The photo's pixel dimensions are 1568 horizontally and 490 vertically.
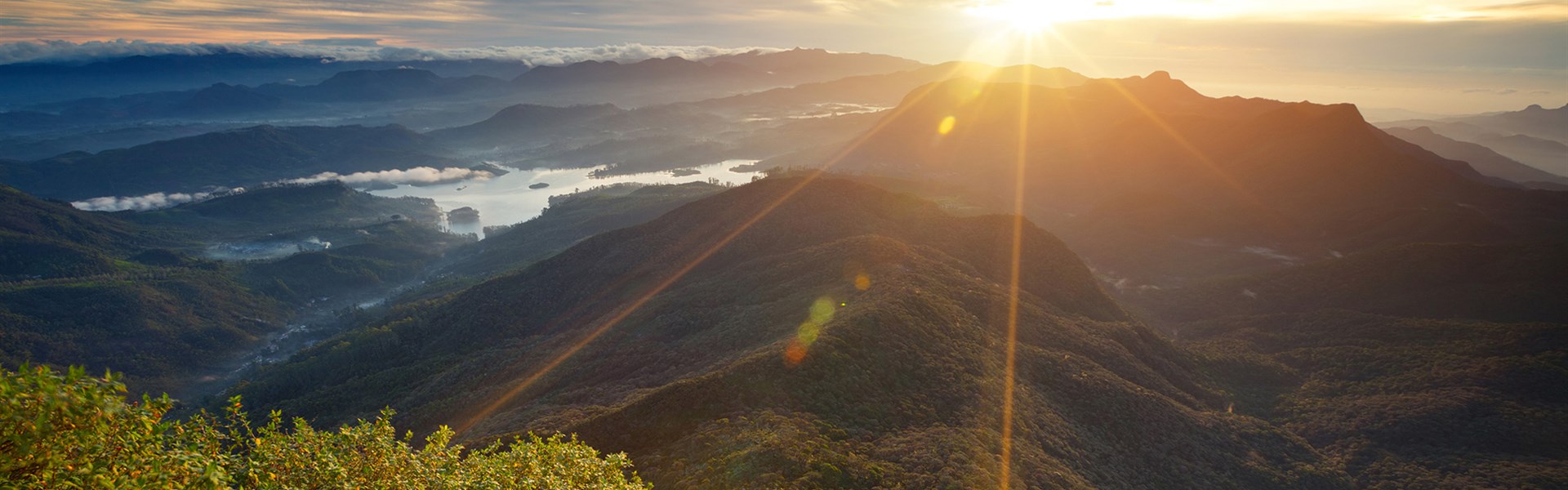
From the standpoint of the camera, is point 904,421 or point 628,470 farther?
point 904,421

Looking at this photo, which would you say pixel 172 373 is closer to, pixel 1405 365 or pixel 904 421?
pixel 904 421

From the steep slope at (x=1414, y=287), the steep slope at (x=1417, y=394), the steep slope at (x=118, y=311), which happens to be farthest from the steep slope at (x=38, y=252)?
the steep slope at (x=1414, y=287)

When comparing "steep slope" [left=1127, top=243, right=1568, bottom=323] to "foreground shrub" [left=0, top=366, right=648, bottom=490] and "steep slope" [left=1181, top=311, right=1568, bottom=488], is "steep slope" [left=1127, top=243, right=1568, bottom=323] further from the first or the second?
"foreground shrub" [left=0, top=366, right=648, bottom=490]

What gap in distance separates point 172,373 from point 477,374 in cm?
12458

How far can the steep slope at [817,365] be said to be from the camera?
41844 mm

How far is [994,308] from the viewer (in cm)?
6819

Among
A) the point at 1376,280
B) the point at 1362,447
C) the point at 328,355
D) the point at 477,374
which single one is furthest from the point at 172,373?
the point at 1376,280

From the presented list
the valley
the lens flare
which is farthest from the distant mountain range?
the lens flare

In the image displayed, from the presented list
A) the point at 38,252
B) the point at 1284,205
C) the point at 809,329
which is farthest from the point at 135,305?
the point at 1284,205

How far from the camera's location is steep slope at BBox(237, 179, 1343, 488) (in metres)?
41.8

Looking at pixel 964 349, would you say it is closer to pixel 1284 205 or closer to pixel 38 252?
pixel 1284 205

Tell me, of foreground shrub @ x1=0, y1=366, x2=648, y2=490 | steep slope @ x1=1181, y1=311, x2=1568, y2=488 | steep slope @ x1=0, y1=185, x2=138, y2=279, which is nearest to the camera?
foreground shrub @ x1=0, y1=366, x2=648, y2=490

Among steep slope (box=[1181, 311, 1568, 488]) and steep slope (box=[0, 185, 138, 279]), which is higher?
steep slope (box=[1181, 311, 1568, 488])

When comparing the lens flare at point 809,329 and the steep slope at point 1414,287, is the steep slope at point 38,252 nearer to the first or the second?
the lens flare at point 809,329
